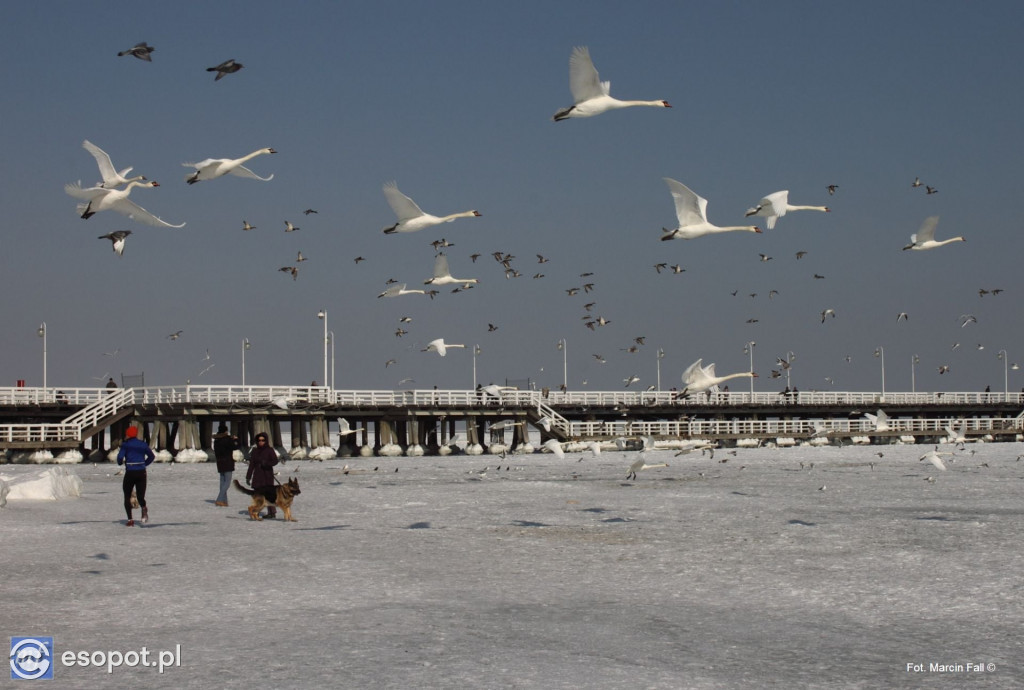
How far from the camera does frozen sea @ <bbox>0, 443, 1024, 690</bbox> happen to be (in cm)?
948

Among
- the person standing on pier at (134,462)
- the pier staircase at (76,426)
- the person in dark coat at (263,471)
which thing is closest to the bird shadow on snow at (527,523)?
the person in dark coat at (263,471)

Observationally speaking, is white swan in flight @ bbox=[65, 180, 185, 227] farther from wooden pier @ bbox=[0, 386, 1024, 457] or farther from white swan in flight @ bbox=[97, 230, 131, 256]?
wooden pier @ bbox=[0, 386, 1024, 457]

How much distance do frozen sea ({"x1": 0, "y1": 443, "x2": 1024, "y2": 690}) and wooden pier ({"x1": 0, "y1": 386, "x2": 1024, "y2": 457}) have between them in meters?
18.0

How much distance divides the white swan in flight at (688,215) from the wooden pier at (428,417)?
16.3 m

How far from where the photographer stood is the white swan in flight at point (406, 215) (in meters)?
22.6

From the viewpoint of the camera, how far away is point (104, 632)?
10672 millimetres

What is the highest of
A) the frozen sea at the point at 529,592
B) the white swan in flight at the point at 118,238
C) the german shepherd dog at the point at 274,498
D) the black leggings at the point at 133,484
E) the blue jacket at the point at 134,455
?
the white swan in flight at the point at 118,238

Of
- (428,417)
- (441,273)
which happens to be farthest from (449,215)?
(428,417)

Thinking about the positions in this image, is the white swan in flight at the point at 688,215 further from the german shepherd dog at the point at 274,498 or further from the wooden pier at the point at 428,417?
the wooden pier at the point at 428,417

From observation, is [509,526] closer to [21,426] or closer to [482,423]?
[21,426]

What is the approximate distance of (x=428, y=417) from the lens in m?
56.9

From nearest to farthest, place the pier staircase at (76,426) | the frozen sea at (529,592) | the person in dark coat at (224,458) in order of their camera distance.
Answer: the frozen sea at (529,592) → the person in dark coat at (224,458) → the pier staircase at (76,426)

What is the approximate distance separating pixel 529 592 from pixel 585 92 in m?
9.05

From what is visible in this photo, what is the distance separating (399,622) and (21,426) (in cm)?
3889
